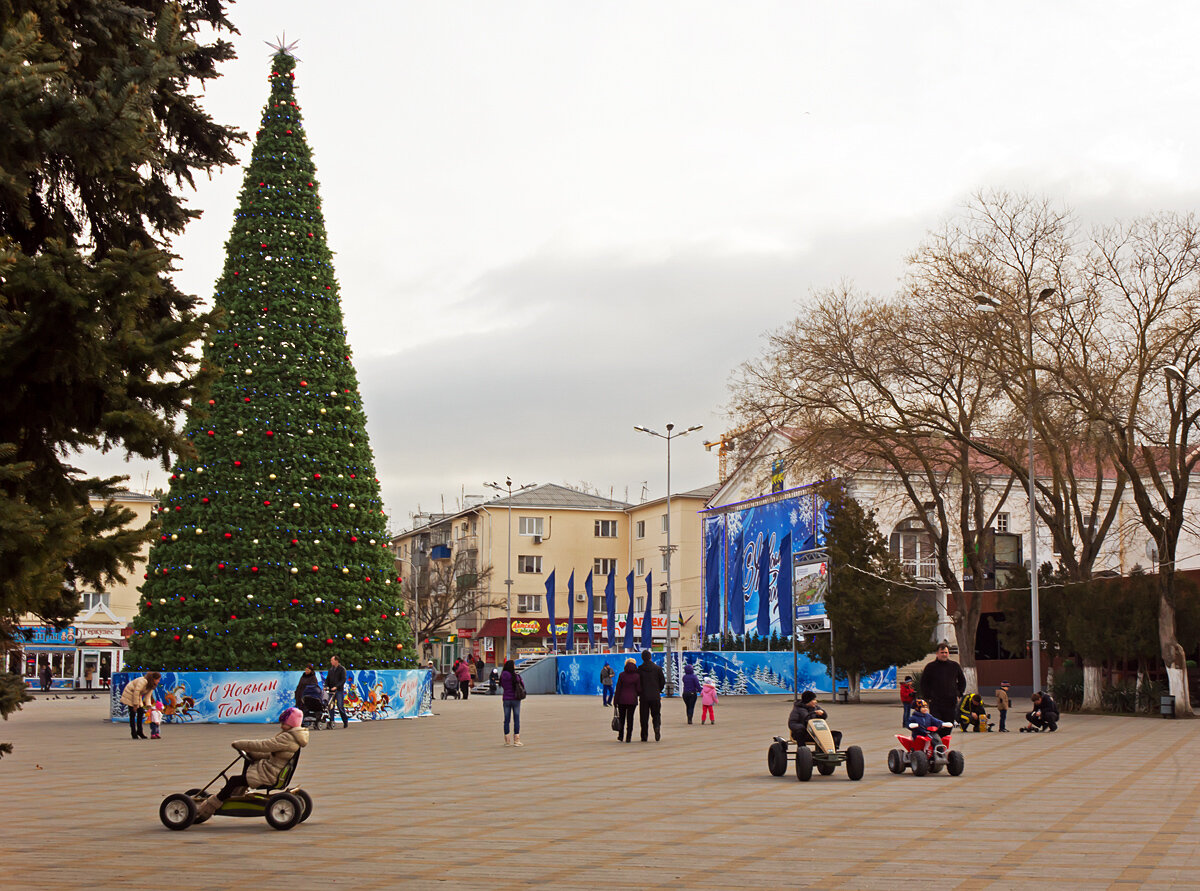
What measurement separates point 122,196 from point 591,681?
4889 cm

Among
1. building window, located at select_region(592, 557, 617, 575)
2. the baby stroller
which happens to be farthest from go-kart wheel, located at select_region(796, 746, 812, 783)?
building window, located at select_region(592, 557, 617, 575)

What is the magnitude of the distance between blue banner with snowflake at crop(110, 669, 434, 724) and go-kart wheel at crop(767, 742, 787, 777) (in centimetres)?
1482

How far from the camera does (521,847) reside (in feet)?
34.6

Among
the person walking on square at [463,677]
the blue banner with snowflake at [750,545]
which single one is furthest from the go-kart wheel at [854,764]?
the blue banner with snowflake at [750,545]

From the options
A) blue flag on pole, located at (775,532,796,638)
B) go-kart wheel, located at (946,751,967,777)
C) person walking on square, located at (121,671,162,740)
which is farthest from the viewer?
blue flag on pole, located at (775,532,796,638)

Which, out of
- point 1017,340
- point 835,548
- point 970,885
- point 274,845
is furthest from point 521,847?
point 835,548

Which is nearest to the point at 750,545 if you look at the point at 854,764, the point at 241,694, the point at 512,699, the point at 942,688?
the point at 241,694

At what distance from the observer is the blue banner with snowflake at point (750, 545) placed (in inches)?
2382

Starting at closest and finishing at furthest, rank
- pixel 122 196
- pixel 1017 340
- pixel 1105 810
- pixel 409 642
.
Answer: pixel 122 196 → pixel 1105 810 → pixel 409 642 → pixel 1017 340

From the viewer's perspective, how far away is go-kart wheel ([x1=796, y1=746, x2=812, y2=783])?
51.6 ft

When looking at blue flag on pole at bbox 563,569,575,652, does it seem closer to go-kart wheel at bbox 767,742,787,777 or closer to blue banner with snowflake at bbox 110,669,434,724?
blue banner with snowflake at bbox 110,669,434,724

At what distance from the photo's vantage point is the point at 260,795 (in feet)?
38.4

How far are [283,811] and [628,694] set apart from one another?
12.9 meters

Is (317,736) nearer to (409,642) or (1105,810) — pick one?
(409,642)
